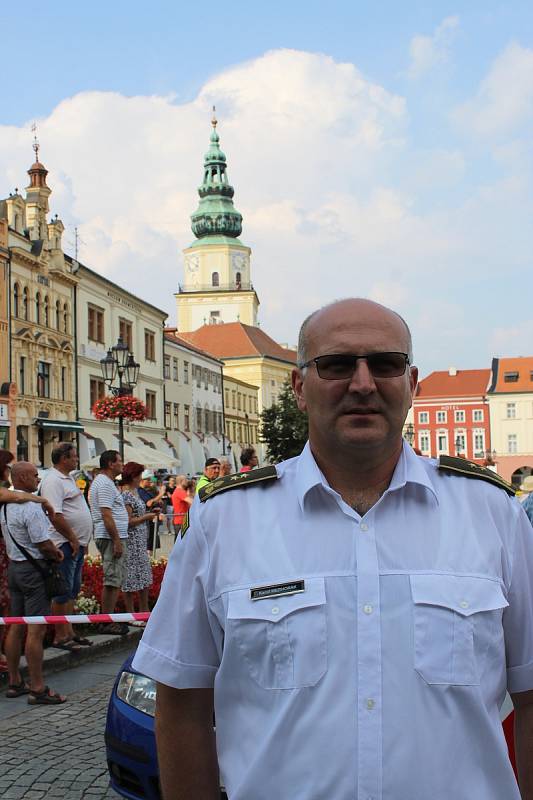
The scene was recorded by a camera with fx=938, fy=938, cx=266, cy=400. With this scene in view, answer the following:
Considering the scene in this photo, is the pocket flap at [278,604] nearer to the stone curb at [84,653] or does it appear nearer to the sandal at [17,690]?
the sandal at [17,690]

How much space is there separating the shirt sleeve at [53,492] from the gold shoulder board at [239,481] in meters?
7.07

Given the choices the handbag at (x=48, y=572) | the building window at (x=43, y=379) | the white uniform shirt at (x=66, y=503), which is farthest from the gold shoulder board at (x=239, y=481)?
the building window at (x=43, y=379)

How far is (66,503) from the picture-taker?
9.37 metres

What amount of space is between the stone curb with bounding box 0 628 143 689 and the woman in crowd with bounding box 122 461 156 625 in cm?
45

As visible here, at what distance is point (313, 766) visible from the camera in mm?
1996

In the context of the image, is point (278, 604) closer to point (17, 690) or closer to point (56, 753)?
point (56, 753)

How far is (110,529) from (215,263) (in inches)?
4583

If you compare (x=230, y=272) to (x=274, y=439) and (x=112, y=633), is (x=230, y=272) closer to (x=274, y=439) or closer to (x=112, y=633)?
(x=274, y=439)

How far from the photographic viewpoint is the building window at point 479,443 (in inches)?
4181

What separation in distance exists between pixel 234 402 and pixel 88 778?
78.8 m

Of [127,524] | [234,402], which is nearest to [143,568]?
[127,524]

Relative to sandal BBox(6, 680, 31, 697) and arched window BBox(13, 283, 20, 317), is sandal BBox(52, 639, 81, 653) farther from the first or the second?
arched window BBox(13, 283, 20, 317)

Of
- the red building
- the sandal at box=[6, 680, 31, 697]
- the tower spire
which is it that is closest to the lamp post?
the sandal at box=[6, 680, 31, 697]

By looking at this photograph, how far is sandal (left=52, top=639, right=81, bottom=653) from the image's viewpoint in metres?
9.00
